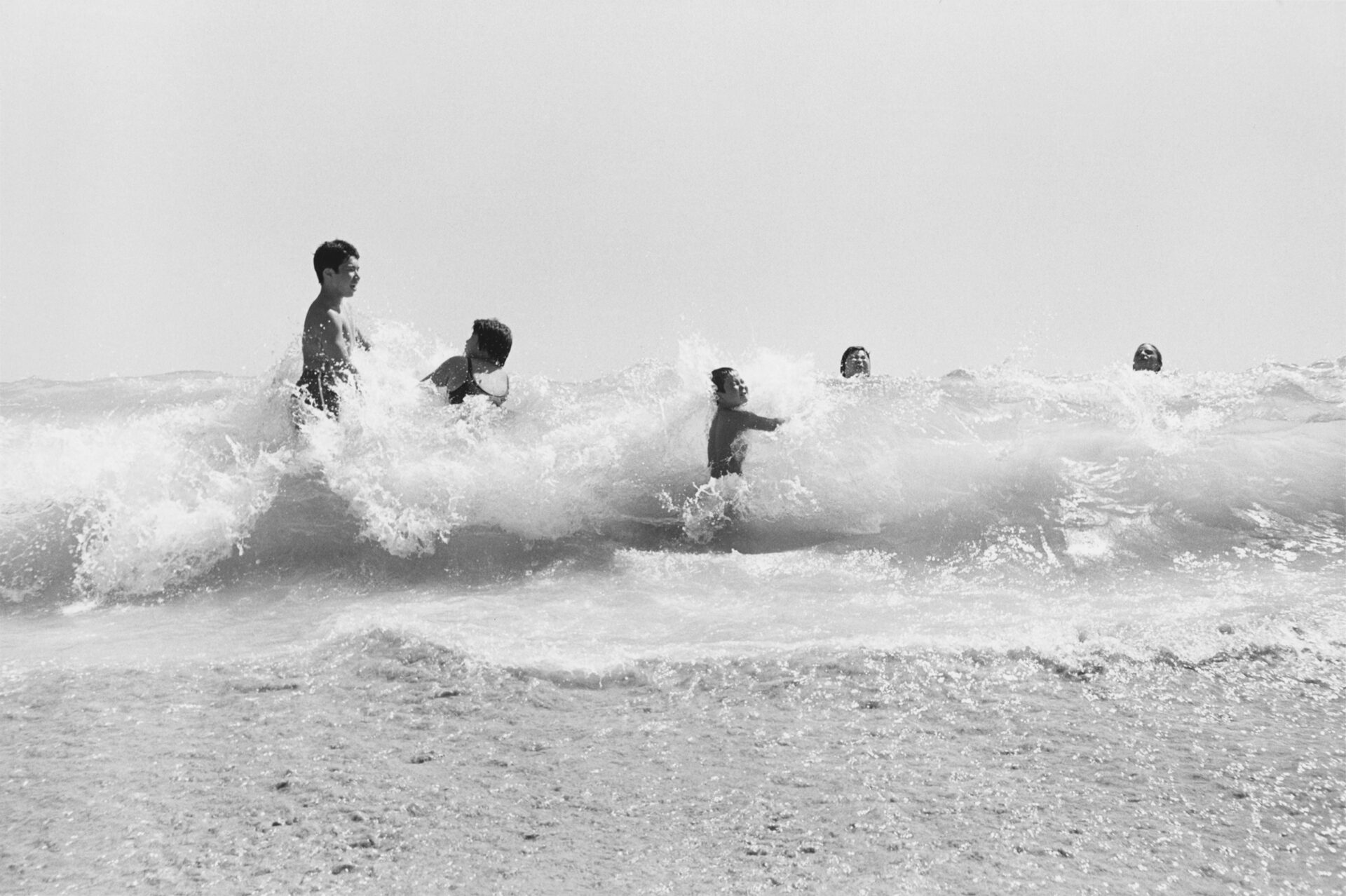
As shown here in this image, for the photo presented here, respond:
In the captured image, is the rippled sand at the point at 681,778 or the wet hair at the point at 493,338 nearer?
the rippled sand at the point at 681,778

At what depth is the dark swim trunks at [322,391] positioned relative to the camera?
6.46 metres

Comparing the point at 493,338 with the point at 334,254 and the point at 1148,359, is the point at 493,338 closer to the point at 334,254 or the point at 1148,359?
the point at 334,254

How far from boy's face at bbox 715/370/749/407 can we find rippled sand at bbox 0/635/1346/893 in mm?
2931

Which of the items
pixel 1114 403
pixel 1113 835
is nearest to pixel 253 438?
pixel 1113 835

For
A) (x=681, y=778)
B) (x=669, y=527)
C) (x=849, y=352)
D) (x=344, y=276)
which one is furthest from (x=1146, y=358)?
(x=681, y=778)

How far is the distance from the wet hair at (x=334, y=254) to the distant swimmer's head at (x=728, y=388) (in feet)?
8.59

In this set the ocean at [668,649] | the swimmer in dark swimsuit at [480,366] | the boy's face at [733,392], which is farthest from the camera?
the swimmer in dark swimsuit at [480,366]

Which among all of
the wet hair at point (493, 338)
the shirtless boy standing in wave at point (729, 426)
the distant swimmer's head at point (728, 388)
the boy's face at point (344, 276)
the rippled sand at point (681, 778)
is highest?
the boy's face at point (344, 276)

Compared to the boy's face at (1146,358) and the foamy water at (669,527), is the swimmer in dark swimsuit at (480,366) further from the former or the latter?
the boy's face at (1146,358)

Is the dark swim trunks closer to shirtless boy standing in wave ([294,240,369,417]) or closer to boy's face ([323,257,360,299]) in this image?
shirtless boy standing in wave ([294,240,369,417])

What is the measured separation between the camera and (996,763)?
264 cm

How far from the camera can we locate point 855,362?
9.17 meters

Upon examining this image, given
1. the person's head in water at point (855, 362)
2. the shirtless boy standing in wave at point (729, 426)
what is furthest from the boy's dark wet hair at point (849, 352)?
the shirtless boy standing in wave at point (729, 426)

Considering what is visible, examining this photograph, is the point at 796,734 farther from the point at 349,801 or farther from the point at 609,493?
the point at 609,493
